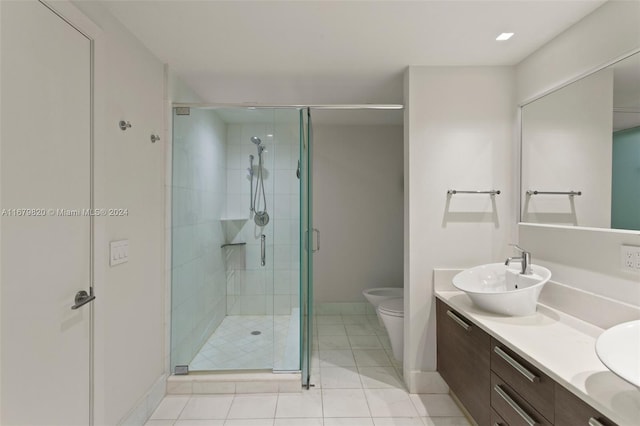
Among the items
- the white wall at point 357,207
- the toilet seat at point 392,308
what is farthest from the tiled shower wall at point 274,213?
the white wall at point 357,207

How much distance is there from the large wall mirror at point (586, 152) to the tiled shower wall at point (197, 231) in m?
2.29

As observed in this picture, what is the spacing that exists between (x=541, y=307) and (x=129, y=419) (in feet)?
8.41

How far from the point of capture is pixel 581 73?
169 centimetres

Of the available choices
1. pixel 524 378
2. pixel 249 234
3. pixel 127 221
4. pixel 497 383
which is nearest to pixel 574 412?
pixel 524 378

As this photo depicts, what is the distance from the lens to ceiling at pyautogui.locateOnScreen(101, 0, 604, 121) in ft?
5.19

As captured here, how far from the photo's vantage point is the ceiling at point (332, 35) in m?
1.58

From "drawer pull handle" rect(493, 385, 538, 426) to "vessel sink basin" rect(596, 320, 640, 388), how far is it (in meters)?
0.43

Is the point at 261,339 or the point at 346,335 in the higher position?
the point at 261,339

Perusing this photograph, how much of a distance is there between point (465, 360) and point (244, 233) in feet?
5.83

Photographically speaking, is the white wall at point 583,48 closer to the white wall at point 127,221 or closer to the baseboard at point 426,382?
the baseboard at point 426,382

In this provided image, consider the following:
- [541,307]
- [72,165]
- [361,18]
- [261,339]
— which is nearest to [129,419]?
[261,339]

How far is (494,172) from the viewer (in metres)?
2.23

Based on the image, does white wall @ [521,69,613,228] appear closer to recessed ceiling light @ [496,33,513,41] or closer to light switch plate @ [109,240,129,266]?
recessed ceiling light @ [496,33,513,41]

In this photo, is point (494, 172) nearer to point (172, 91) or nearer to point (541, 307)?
point (541, 307)
